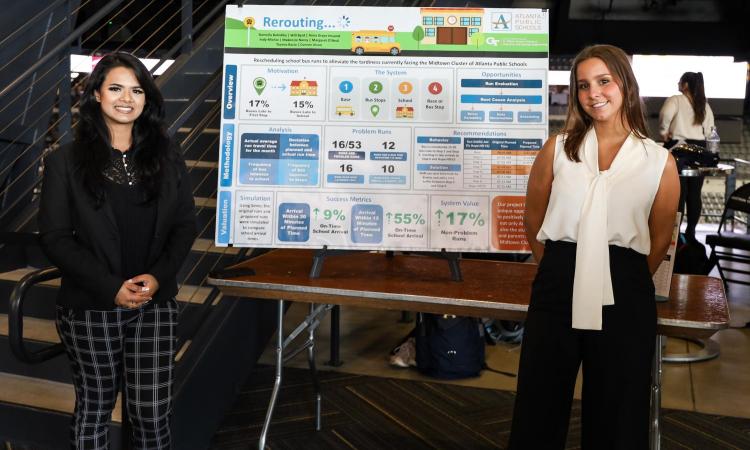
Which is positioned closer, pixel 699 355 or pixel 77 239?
pixel 77 239

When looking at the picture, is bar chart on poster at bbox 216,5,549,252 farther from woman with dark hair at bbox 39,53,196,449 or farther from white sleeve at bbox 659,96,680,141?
white sleeve at bbox 659,96,680,141

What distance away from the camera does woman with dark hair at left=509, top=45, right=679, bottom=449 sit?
6.57 feet

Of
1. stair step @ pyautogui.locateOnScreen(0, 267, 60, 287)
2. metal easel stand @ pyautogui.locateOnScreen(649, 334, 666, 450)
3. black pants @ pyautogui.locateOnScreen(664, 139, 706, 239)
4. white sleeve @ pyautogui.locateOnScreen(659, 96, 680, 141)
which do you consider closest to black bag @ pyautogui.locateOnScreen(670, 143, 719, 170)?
black pants @ pyautogui.locateOnScreen(664, 139, 706, 239)

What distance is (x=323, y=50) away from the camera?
2.79 m

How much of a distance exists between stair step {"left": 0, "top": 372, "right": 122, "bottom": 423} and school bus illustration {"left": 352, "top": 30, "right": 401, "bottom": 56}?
5.23ft

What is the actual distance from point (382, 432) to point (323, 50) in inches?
65.1

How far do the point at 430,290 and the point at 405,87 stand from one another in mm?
715

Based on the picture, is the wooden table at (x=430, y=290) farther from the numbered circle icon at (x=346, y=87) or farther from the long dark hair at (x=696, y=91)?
the long dark hair at (x=696, y=91)

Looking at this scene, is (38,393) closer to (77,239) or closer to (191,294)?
(191,294)

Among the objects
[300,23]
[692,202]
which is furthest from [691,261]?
[300,23]

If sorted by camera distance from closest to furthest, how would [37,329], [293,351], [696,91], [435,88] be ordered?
[435,88], [293,351], [37,329], [696,91]

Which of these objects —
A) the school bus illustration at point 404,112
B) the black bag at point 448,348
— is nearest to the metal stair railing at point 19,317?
the school bus illustration at point 404,112

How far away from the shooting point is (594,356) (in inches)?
80.5

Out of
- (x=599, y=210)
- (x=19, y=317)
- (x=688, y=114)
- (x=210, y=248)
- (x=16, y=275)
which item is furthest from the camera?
(x=688, y=114)
